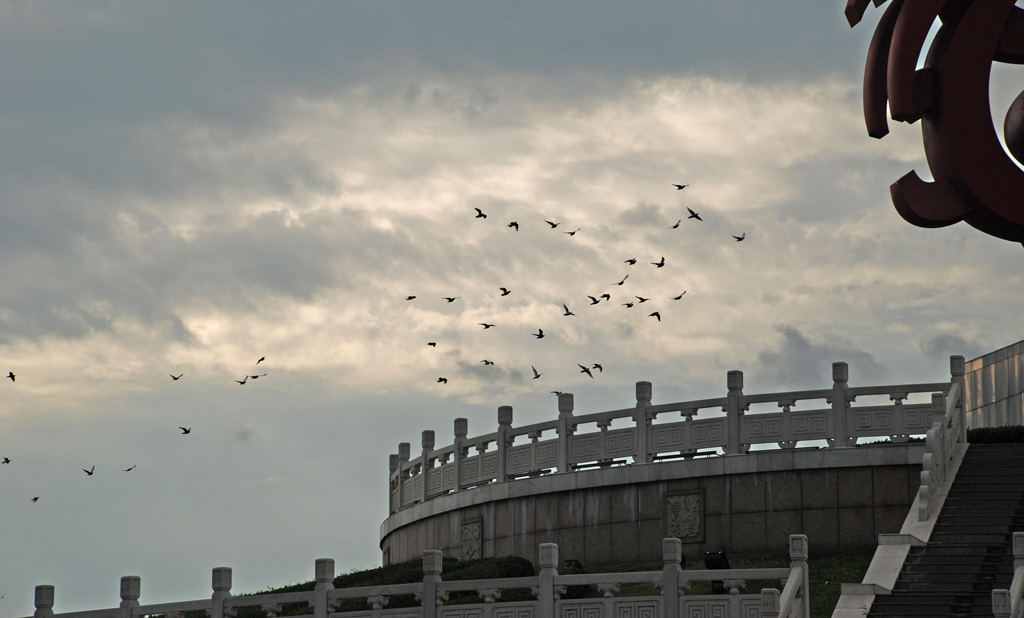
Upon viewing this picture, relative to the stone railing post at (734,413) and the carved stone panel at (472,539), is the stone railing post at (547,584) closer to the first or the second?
the stone railing post at (734,413)

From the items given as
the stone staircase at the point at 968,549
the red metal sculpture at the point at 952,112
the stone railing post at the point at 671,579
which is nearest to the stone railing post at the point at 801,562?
the stone staircase at the point at 968,549

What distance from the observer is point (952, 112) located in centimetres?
1431

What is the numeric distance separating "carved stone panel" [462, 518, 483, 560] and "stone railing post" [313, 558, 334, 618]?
906 cm

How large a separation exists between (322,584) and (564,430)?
29.3 ft

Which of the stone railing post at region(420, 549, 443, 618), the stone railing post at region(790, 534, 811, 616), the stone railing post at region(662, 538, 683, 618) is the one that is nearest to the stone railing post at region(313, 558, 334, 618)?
the stone railing post at region(420, 549, 443, 618)

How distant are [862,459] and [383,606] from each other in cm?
977

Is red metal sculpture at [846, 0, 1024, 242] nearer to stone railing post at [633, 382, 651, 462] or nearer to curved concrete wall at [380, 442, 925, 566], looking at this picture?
curved concrete wall at [380, 442, 925, 566]

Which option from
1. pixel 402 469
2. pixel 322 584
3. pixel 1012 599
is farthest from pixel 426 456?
pixel 1012 599

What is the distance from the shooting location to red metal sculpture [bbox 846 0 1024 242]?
1423cm

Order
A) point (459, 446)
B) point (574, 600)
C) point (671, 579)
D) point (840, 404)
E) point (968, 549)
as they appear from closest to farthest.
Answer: point (671, 579) → point (574, 600) → point (968, 549) → point (840, 404) → point (459, 446)

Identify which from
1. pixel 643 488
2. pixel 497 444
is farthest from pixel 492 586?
pixel 497 444

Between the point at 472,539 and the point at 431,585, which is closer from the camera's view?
the point at 431,585

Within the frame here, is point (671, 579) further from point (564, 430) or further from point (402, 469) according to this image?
point (402, 469)

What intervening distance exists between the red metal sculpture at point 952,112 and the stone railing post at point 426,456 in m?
21.0
